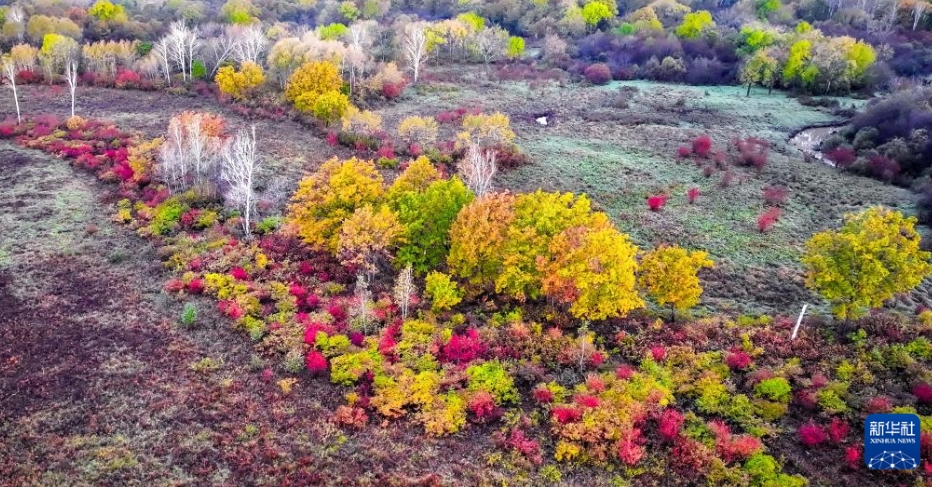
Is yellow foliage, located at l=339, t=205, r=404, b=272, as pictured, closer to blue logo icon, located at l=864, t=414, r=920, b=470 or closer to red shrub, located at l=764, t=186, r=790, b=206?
blue logo icon, located at l=864, t=414, r=920, b=470

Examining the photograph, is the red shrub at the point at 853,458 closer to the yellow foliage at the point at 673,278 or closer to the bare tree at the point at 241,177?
the yellow foliage at the point at 673,278

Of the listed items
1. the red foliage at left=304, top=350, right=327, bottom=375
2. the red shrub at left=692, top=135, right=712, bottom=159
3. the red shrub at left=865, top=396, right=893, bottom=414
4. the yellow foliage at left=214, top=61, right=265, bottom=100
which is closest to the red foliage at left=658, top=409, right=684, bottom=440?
the red shrub at left=865, top=396, right=893, bottom=414

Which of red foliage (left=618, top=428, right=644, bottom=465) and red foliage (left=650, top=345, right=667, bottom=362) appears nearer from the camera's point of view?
red foliage (left=618, top=428, right=644, bottom=465)

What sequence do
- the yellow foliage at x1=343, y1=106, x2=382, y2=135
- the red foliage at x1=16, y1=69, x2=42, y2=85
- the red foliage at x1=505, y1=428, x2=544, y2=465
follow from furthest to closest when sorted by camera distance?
the red foliage at x1=16, y1=69, x2=42, y2=85
the yellow foliage at x1=343, y1=106, x2=382, y2=135
the red foliage at x1=505, y1=428, x2=544, y2=465

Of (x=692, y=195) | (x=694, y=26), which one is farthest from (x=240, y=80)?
(x=694, y=26)

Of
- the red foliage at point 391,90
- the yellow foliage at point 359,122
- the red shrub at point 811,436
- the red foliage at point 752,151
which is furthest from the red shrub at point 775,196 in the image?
the red foliage at point 391,90


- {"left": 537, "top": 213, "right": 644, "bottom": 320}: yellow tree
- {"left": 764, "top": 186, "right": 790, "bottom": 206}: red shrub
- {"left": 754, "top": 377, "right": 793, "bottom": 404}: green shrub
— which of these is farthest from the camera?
{"left": 764, "top": 186, "right": 790, "bottom": 206}: red shrub

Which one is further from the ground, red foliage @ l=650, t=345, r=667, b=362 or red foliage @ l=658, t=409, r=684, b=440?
red foliage @ l=650, t=345, r=667, b=362
